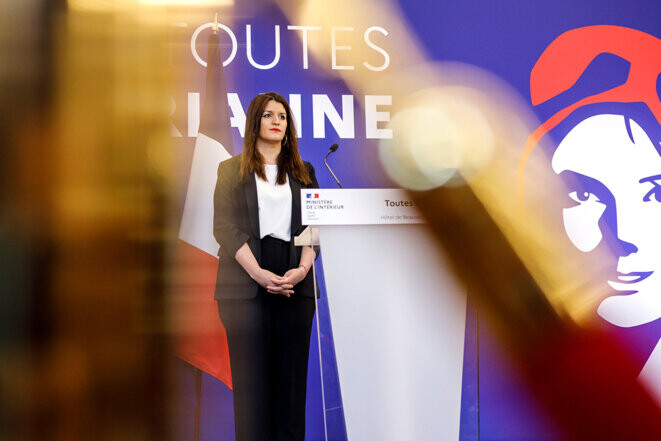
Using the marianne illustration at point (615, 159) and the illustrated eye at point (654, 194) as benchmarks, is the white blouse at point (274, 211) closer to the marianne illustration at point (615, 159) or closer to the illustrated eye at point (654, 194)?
the marianne illustration at point (615, 159)

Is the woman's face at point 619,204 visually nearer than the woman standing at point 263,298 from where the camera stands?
No

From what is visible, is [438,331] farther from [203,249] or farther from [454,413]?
[203,249]

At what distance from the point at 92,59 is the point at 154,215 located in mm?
308

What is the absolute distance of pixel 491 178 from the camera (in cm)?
173

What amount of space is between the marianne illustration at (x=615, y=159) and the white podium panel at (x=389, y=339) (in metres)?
0.65

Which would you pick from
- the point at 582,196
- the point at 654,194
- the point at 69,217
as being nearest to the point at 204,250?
the point at 69,217

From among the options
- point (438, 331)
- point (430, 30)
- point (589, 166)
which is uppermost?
point (430, 30)

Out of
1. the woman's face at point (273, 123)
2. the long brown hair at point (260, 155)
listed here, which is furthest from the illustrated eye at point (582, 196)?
the woman's face at point (273, 123)

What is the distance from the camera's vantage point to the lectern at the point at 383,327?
1.40 metres

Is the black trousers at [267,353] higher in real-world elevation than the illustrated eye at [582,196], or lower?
lower

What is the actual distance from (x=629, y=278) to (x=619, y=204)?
27 centimetres

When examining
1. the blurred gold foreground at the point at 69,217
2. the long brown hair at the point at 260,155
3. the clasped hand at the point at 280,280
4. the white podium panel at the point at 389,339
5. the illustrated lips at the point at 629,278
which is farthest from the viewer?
the illustrated lips at the point at 629,278

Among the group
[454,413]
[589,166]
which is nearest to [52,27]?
[454,413]

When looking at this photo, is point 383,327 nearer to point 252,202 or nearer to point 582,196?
point 252,202
